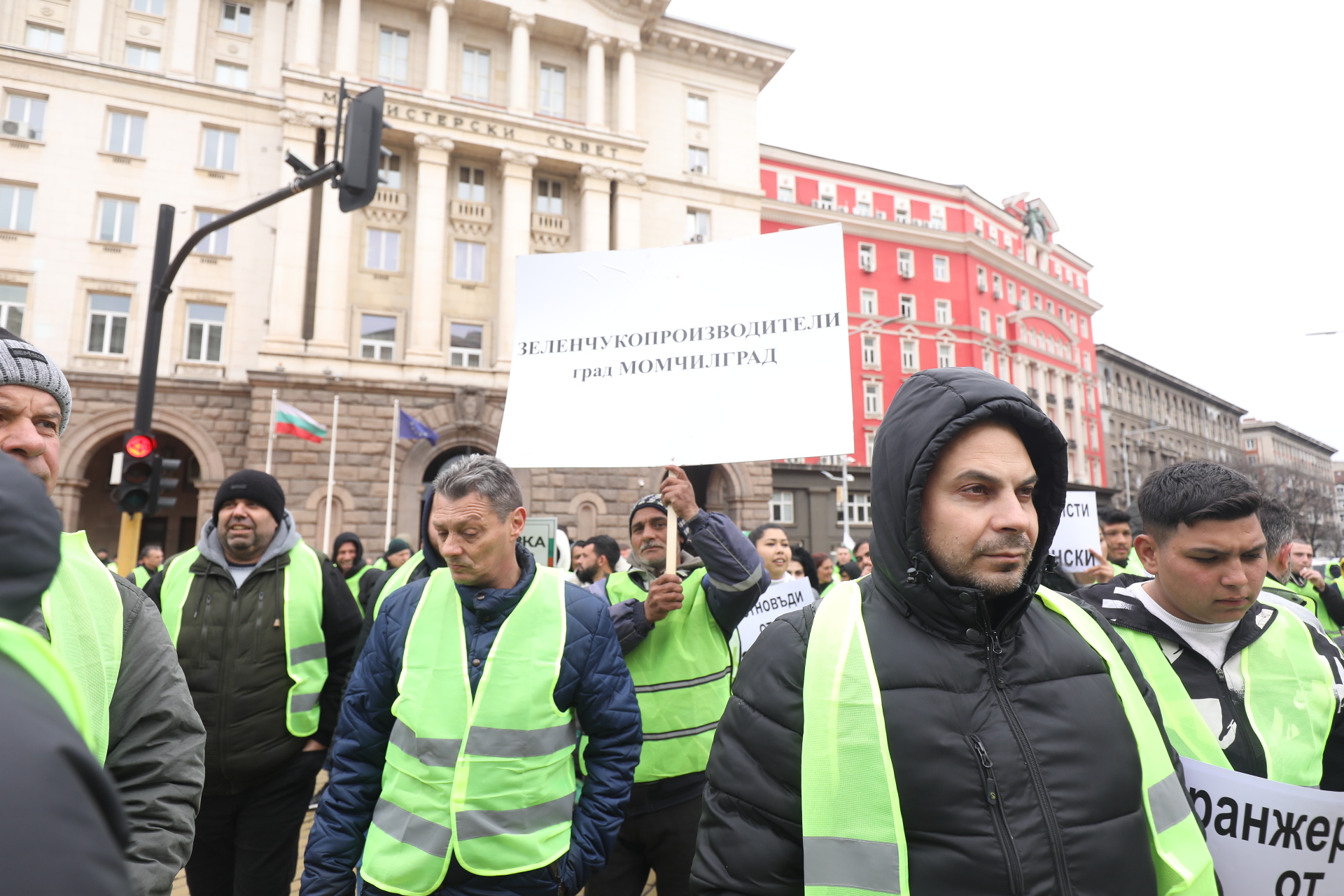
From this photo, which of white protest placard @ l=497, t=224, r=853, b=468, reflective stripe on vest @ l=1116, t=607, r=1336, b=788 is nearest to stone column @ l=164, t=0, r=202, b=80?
white protest placard @ l=497, t=224, r=853, b=468

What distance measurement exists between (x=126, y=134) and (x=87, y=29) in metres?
2.76

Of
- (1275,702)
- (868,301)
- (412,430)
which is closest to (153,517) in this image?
(412,430)

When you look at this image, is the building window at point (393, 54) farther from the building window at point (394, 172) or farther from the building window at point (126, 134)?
the building window at point (126, 134)

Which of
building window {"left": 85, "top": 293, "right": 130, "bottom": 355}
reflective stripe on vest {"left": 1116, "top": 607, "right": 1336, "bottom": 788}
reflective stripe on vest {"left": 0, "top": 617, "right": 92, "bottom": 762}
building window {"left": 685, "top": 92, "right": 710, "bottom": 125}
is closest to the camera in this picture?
reflective stripe on vest {"left": 0, "top": 617, "right": 92, "bottom": 762}

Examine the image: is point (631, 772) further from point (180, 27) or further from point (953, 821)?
point (180, 27)

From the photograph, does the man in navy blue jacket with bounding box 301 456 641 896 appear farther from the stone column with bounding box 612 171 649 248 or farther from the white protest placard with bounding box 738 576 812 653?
the stone column with bounding box 612 171 649 248

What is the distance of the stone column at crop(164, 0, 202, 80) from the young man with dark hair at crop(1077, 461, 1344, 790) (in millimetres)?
26076

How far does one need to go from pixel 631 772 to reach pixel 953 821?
1.36 metres

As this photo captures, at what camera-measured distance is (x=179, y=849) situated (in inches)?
69.0

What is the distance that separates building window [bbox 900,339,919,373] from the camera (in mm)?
37884

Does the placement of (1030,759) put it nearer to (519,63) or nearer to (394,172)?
(394,172)

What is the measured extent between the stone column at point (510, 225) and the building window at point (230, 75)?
24.4 feet

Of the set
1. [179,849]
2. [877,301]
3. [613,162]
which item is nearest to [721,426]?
[179,849]

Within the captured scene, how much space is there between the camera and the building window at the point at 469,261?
2312 centimetres
